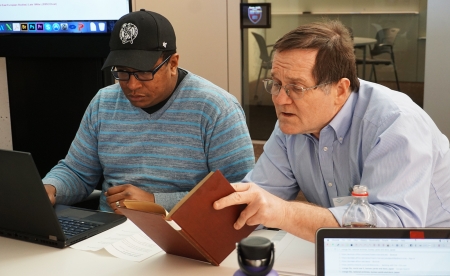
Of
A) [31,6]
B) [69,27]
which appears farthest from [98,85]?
[31,6]

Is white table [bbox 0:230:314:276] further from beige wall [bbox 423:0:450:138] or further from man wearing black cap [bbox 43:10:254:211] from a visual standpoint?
beige wall [bbox 423:0:450:138]

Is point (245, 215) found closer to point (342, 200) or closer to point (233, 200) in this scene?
point (233, 200)

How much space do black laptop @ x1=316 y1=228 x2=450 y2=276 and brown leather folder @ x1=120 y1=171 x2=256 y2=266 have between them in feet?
1.06

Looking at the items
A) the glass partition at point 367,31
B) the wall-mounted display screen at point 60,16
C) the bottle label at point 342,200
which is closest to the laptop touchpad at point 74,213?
the bottle label at point 342,200

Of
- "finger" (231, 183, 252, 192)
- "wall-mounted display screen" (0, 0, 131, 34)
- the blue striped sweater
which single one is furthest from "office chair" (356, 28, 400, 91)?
"finger" (231, 183, 252, 192)

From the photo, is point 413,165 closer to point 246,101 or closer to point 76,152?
point 76,152

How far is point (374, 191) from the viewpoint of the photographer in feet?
5.53

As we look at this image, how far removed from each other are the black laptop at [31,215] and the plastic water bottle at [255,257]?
0.78 metres

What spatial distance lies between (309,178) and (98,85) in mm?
1588

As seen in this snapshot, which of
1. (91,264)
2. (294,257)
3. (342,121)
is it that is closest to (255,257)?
(294,257)

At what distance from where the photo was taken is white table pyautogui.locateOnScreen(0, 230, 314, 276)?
1606mm

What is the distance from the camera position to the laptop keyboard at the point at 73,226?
6.17 feet

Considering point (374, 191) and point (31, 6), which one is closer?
point (374, 191)

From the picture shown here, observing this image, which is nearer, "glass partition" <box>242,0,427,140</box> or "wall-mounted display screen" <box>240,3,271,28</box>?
"glass partition" <box>242,0,427,140</box>
